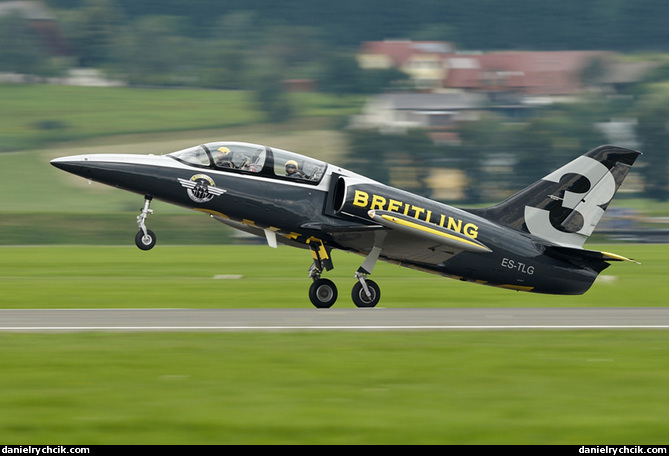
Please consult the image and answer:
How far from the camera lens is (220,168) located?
785 inches

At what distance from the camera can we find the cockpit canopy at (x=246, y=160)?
19906 millimetres

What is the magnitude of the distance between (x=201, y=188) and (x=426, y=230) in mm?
4885

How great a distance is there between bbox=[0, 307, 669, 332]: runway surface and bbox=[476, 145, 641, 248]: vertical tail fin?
8.90 ft

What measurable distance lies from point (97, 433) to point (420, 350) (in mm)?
5979

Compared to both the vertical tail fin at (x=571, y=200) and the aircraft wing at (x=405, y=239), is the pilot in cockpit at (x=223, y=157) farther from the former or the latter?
the vertical tail fin at (x=571, y=200)

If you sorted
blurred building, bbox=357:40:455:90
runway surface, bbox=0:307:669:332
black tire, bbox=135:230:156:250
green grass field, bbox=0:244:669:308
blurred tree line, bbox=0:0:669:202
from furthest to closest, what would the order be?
blurred building, bbox=357:40:455:90 < blurred tree line, bbox=0:0:669:202 < green grass field, bbox=0:244:669:308 < black tire, bbox=135:230:156:250 < runway surface, bbox=0:307:669:332

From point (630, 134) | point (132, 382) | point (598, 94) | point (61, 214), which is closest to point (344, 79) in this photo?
point (598, 94)

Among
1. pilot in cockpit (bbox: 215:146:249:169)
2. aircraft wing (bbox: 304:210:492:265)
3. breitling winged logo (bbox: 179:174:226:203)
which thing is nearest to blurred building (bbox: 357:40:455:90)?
aircraft wing (bbox: 304:210:492:265)

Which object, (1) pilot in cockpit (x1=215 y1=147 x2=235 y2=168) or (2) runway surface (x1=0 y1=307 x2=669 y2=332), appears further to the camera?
(1) pilot in cockpit (x1=215 y1=147 x2=235 y2=168)

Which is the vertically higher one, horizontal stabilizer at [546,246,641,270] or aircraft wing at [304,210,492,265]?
horizontal stabilizer at [546,246,641,270]

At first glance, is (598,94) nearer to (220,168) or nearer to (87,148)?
(87,148)

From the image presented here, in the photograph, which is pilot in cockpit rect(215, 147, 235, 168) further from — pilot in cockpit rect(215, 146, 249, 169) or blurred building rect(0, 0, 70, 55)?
blurred building rect(0, 0, 70, 55)

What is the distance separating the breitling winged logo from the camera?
1969 cm

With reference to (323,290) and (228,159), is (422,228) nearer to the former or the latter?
(323,290)
